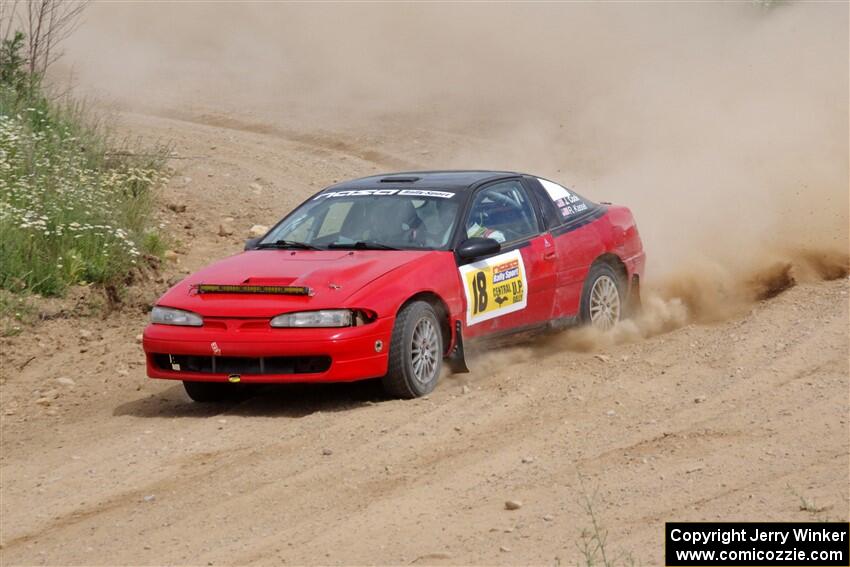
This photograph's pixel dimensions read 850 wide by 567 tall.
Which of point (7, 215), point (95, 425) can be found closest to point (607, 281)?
point (95, 425)

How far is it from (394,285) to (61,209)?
15.8 feet

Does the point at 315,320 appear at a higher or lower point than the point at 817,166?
lower

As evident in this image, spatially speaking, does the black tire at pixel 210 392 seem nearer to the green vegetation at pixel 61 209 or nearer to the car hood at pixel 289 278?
the car hood at pixel 289 278

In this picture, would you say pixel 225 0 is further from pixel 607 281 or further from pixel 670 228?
pixel 607 281

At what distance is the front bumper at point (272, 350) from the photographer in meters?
8.80

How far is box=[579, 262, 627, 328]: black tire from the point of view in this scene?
35.3ft

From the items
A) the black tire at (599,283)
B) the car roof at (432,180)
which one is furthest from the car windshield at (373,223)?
the black tire at (599,283)

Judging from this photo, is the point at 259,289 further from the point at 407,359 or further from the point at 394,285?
the point at 407,359

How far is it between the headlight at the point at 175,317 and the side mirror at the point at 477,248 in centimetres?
182

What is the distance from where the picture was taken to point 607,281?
36.4ft

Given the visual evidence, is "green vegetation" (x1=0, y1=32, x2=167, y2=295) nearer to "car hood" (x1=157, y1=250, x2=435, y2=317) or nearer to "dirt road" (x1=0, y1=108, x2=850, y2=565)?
"dirt road" (x1=0, y1=108, x2=850, y2=565)

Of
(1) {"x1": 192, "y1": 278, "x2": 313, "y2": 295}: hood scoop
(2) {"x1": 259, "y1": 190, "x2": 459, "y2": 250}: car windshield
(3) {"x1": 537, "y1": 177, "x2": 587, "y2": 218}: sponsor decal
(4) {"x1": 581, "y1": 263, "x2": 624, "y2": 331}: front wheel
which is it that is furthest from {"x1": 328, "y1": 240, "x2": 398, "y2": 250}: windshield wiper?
(4) {"x1": 581, "y1": 263, "x2": 624, "y2": 331}: front wheel

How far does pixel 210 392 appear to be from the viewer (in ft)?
31.6

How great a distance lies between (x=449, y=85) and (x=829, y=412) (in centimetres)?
1826
